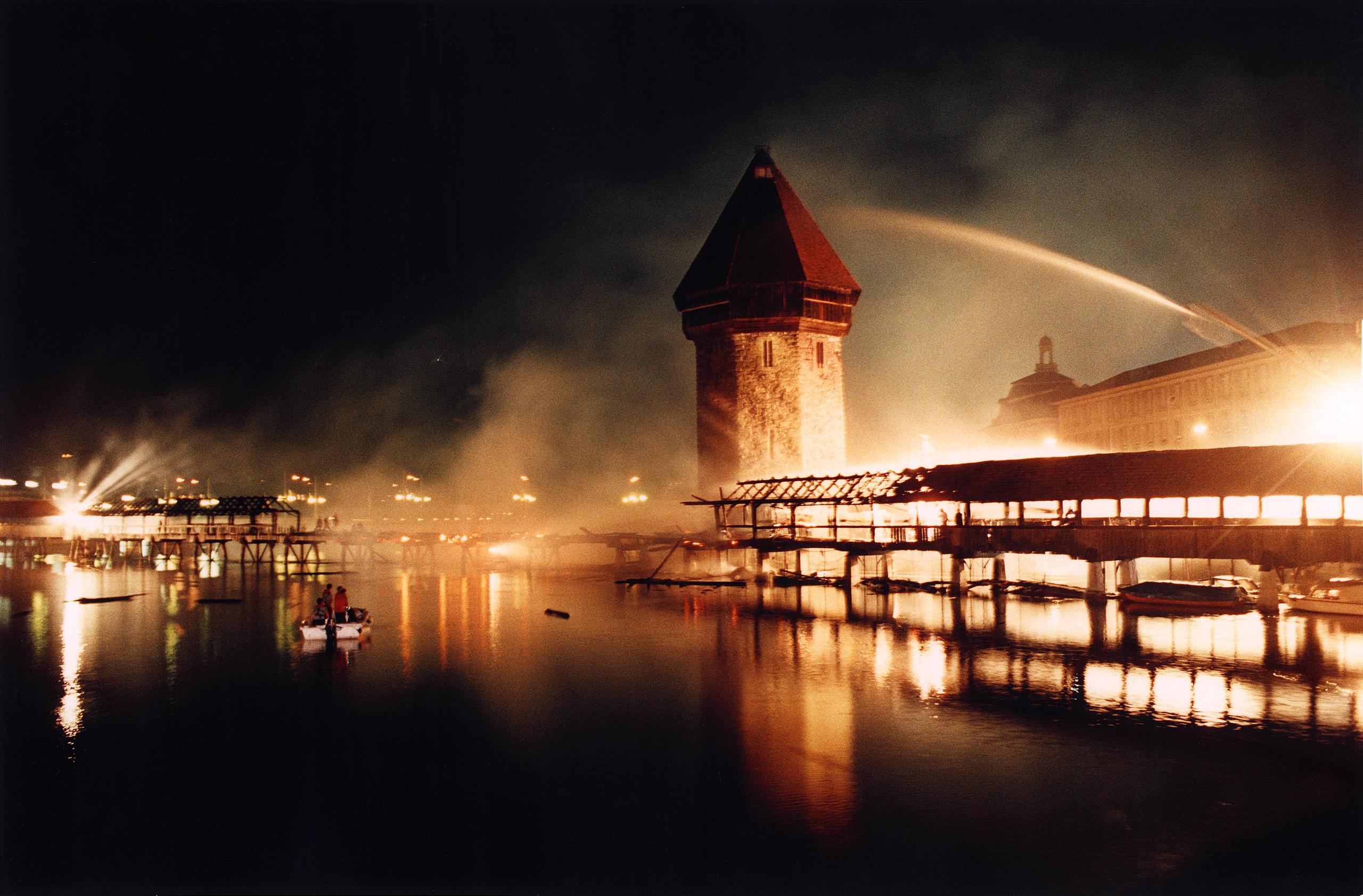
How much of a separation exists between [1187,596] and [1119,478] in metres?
5.45

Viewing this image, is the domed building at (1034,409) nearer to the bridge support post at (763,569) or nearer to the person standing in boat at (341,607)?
the bridge support post at (763,569)

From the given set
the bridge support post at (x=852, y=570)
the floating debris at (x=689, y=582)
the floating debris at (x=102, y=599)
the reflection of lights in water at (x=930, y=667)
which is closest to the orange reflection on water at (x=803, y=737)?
the reflection of lights in water at (x=930, y=667)

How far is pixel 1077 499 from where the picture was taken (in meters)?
34.3

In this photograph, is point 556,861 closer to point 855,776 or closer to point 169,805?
point 855,776

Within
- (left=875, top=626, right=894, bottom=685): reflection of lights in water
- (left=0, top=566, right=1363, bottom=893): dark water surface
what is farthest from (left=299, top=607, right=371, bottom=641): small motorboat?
(left=875, top=626, right=894, bottom=685): reflection of lights in water

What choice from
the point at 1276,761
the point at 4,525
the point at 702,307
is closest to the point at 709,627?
the point at 1276,761

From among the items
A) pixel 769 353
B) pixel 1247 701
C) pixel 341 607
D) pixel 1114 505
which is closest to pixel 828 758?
pixel 1247 701

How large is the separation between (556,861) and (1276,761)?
1144 centimetres

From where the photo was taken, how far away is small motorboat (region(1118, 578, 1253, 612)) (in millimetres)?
34781

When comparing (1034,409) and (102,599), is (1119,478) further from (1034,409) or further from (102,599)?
(1034,409)

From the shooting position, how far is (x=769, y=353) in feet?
166

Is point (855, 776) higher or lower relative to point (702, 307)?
lower

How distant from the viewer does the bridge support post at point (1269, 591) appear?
112ft

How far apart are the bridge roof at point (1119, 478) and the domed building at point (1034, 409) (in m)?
41.7
